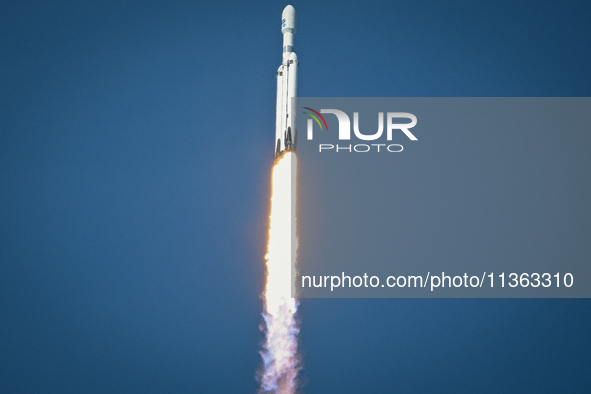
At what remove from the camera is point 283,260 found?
979 centimetres

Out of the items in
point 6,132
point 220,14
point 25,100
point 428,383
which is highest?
point 220,14

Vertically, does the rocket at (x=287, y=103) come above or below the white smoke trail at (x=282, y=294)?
A: above

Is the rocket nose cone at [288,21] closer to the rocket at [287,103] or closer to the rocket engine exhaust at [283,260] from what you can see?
the rocket at [287,103]

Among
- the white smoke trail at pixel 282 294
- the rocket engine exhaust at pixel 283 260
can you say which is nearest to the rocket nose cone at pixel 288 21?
the rocket engine exhaust at pixel 283 260

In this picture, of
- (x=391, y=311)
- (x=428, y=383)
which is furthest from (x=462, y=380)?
(x=391, y=311)

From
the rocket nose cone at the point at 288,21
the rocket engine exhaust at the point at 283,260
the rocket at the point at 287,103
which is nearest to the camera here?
the rocket at the point at 287,103

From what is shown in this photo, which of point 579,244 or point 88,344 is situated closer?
point 88,344

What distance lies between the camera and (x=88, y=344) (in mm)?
9734

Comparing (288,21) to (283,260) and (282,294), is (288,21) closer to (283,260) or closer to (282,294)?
(283,260)

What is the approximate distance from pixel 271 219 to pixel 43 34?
5.98 m

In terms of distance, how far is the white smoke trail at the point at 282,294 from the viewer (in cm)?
967

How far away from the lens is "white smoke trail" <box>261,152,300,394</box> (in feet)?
31.7

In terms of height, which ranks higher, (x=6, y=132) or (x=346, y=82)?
(x=346, y=82)

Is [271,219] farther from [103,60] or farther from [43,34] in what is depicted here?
[43,34]
